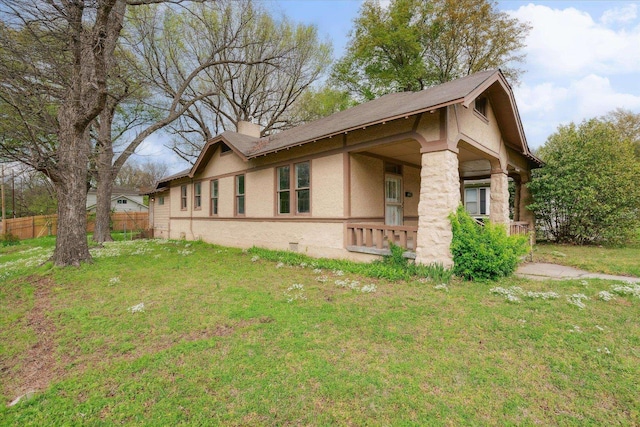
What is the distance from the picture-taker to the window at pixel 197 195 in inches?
560

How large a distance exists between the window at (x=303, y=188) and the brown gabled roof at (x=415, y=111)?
0.89 metres

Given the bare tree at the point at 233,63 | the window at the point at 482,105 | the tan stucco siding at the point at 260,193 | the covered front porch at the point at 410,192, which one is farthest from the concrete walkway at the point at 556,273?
the bare tree at the point at 233,63

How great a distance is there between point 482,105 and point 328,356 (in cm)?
815

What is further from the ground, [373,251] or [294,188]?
[294,188]

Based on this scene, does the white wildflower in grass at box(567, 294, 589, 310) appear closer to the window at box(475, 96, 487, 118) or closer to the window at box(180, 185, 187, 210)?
the window at box(475, 96, 487, 118)

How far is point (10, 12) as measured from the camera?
6.31m

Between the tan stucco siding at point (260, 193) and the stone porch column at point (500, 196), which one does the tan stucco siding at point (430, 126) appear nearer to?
the stone porch column at point (500, 196)

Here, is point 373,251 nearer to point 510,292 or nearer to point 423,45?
point 510,292

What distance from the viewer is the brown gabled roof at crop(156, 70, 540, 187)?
231 inches

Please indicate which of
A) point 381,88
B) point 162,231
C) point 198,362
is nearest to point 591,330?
point 198,362

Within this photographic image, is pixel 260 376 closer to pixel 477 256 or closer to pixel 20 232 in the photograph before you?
pixel 477 256

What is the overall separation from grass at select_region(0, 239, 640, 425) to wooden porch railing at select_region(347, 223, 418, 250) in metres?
1.72

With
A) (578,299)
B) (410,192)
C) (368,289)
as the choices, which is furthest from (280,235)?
(578,299)

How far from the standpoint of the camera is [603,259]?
26.0ft
